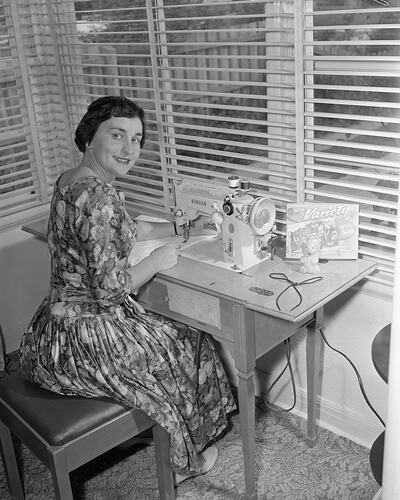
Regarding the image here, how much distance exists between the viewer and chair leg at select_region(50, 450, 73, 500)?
5.63 ft

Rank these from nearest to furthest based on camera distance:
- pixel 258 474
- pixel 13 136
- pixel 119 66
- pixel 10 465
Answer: pixel 10 465 < pixel 258 474 < pixel 119 66 < pixel 13 136

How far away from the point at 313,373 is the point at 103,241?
3.04 feet

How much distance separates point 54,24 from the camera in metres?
2.88

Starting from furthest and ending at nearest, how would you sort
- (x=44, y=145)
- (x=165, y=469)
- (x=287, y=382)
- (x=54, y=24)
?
(x=44, y=145) < (x=54, y=24) < (x=287, y=382) < (x=165, y=469)

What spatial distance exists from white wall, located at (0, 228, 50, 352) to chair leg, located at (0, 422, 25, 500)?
1.04 m

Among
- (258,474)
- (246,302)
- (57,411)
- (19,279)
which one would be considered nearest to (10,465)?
(57,411)

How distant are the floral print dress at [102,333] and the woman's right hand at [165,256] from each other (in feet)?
0.31

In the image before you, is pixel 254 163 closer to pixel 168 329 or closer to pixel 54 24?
pixel 168 329

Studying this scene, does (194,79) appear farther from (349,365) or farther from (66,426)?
(66,426)

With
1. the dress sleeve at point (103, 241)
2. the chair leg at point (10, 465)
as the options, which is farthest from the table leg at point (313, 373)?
the chair leg at point (10, 465)

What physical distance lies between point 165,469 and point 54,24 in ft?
6.55

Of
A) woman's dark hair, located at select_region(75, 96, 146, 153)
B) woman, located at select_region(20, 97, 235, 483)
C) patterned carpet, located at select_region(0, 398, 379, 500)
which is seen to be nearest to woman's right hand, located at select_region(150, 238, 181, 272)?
woman, located at select_region(20, 97, 235, 483)

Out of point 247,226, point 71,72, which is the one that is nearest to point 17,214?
point 71,72

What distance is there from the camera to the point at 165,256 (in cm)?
201
